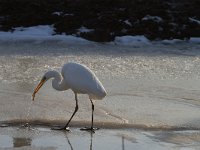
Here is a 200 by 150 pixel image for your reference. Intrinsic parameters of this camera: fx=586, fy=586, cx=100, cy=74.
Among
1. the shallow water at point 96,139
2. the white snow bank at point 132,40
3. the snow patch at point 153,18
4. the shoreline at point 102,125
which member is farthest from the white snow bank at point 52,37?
the shallow water at point 96,139

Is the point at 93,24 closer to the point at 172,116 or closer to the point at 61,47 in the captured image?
the point at 61,47

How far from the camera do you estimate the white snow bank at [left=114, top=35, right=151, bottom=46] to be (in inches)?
627

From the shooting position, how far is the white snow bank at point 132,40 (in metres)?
15.9

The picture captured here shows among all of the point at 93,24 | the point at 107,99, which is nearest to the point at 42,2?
the point at 93,24

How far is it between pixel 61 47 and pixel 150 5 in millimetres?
5652

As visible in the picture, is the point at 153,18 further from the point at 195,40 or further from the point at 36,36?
the point at 36,36

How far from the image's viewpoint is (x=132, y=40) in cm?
1628

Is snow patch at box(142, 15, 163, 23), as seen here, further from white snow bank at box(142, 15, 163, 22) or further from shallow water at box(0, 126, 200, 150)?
shallow water at box(0, 126, 200, 150)

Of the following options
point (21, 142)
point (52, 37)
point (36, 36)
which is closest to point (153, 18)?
point (52, 37)

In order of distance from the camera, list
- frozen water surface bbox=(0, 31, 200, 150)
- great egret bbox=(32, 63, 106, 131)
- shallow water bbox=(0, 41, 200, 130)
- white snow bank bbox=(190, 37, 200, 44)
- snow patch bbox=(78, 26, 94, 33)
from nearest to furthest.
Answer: frozen water surface bbox=(0, 31, 200, 150)
great egret bbox=(32, 63, 106, 131)
shallow water bbox=(0, 41, 200, 130)
white snow bank bbox=(190, 37, 200, 44)
snow patch bbox=(78, 26, 94, 33)

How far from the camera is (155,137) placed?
23.3 ft

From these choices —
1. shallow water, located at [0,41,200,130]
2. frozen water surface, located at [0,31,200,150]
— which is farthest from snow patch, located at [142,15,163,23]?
frozen water surface, located at [0,31,200,150]

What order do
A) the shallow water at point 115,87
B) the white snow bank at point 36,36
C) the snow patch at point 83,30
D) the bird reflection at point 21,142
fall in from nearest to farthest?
the bird reflection at point 21,142 < the shallow water at point 115,87 < the white snow bank at point 36,36 < the snow patch at point 83,30

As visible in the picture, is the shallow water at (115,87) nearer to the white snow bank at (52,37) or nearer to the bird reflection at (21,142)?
the bird reflection at (21,142)
